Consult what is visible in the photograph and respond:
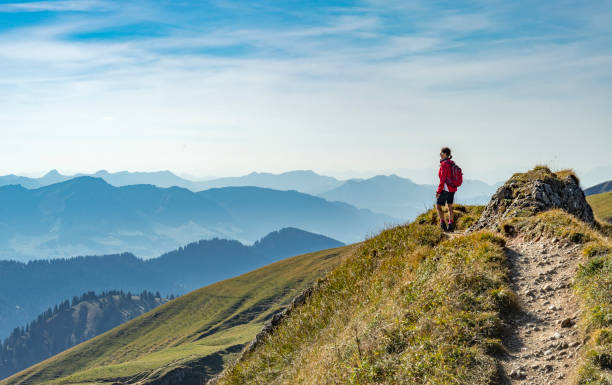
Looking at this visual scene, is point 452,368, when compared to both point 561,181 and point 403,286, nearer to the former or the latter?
point 403,286

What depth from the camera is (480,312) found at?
428 inches

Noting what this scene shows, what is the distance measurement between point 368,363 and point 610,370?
491 cm

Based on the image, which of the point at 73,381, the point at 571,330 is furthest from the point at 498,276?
the point at 73,381

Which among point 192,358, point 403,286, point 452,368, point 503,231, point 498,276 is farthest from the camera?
point 192,358

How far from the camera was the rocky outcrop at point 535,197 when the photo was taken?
17.6m

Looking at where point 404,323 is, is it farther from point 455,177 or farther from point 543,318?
point 455,177

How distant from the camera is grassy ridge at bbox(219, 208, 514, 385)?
9.88m

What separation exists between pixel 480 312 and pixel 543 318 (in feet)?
4.88

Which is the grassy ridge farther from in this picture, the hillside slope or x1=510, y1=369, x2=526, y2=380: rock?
x1=510, y1=369, x2=526, y2=380: rock

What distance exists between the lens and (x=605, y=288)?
10.1 meters

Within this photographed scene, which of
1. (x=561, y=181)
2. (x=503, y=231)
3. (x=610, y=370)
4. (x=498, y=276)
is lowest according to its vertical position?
(x=610, y=370)

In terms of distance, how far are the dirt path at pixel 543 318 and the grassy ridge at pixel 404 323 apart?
1.36ft

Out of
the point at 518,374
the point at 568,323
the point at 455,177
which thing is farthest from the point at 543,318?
the point at 455,177

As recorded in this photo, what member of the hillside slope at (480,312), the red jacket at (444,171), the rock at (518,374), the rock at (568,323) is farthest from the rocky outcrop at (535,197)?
the rock at (518,374)
